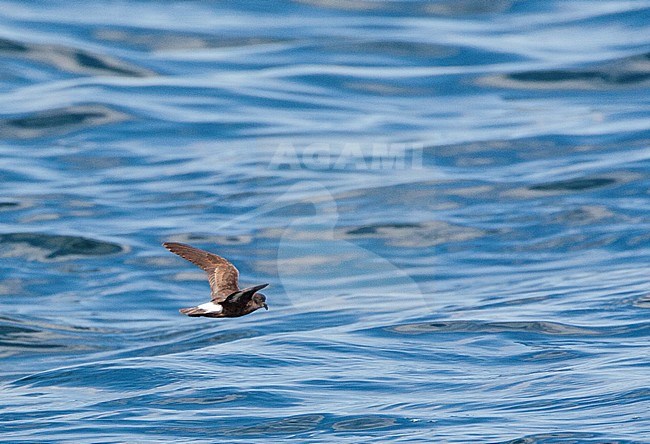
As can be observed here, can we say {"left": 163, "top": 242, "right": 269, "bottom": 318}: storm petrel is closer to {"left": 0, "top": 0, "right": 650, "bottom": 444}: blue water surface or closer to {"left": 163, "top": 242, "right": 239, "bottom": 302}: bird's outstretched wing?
{"left": 163, "top": 242, "right": 239, "bottom": 302}: bird's outstretched wing

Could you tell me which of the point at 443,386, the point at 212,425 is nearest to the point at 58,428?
the point at 212,425

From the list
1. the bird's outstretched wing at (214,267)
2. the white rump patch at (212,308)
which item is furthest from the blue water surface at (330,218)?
the white rump patch at (212,308)

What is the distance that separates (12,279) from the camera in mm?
16766

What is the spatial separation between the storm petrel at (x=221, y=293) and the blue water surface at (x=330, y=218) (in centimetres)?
249

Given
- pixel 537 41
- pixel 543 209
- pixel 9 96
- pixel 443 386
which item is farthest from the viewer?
pixel 537 41

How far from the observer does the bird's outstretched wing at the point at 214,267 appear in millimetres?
9016

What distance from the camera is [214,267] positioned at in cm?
917

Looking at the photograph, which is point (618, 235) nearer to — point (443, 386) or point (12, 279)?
point (443, 386)

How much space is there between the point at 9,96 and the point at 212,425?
1266 centimetres

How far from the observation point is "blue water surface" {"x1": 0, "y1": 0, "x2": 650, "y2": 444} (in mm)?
12234
